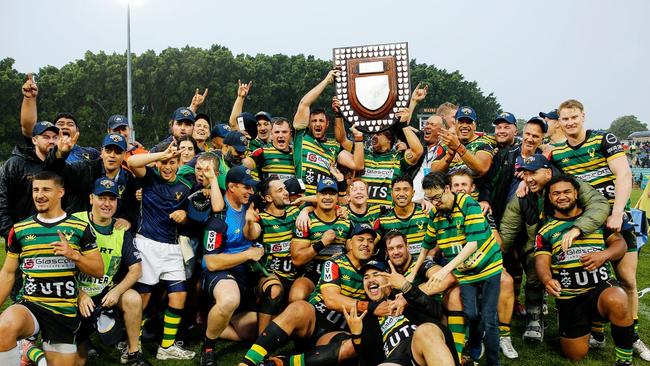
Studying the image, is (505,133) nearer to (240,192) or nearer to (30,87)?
(240,192)

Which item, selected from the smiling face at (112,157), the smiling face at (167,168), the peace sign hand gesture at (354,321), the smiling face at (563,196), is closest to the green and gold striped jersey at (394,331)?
the peace sign hand gesture at (354,321)

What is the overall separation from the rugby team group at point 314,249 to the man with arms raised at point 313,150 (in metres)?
0.04

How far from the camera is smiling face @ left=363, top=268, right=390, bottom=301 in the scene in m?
4.70

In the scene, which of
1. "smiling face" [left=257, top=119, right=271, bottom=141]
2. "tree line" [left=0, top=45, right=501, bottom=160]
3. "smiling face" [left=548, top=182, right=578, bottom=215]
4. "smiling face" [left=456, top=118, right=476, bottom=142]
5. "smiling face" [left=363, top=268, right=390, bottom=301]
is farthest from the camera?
"tree line" [left=0, top=45, right=501, bottom=160]

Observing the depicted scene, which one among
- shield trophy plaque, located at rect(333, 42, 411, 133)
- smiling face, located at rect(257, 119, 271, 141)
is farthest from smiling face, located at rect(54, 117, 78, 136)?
shield trophy plaque, located at rect(333, 42, 411, 133)

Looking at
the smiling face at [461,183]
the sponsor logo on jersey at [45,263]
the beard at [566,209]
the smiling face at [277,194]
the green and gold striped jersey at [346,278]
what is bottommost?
the green and gold striped jersey at [346,278]

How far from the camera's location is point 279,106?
4353 centimetres

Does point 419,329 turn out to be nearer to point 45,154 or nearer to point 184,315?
point 184,315

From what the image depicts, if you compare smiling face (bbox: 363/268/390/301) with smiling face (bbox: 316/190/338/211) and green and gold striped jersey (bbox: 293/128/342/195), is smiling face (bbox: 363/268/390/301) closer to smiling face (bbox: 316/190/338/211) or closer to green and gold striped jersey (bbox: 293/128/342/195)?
smiling face (bbox: 316/190/338/211)

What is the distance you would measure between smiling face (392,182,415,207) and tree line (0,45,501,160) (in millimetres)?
33203

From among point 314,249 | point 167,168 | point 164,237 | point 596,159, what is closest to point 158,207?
point 164,237

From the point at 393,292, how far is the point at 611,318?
7.71 ft

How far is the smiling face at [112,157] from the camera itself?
5.53 metres

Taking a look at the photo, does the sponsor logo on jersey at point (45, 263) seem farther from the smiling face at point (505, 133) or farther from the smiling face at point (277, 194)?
the smiling face at point (505, 133)
